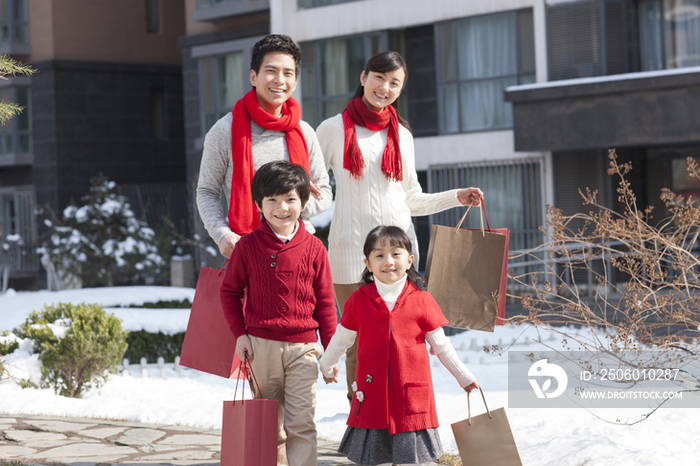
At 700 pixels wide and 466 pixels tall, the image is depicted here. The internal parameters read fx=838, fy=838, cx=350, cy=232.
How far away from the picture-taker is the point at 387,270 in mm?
3584

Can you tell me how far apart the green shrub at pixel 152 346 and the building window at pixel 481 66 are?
846 centimetres

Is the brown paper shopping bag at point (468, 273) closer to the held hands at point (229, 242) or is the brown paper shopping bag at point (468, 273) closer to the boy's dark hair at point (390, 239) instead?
the boy's dark hair at point (390, 239)

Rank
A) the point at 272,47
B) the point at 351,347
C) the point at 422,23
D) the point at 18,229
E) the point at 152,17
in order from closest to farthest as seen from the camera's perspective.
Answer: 1. the point at 272,47
2. the point at 351,347
3. the point at 422,23
4. the point at 18,229
5. the point at 152,17

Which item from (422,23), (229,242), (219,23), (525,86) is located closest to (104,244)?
(219,23)

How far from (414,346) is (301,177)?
0.88 meters

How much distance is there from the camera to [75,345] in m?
6.96

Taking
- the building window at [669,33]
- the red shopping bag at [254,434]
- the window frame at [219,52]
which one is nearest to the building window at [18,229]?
the window frame at [219,52]

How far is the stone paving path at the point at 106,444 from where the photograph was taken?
452 cm

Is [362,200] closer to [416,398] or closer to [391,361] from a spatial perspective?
[391,361]

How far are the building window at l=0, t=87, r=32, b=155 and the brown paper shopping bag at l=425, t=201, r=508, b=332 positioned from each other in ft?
61.7

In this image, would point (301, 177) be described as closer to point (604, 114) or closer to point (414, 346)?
point (414, 346)

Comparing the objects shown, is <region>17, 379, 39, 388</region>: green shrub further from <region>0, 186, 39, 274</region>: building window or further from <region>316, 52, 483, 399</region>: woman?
<region>0, 186, 39, 274</region>: building window

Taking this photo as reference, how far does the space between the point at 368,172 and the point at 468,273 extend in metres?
0.72

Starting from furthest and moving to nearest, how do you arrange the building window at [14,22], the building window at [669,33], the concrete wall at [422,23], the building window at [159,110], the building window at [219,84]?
the building window at [159,110] < the building window at [14,22] < the building window at [219,84] < the concrete wall at [422,23] < the building window at [669,33]
